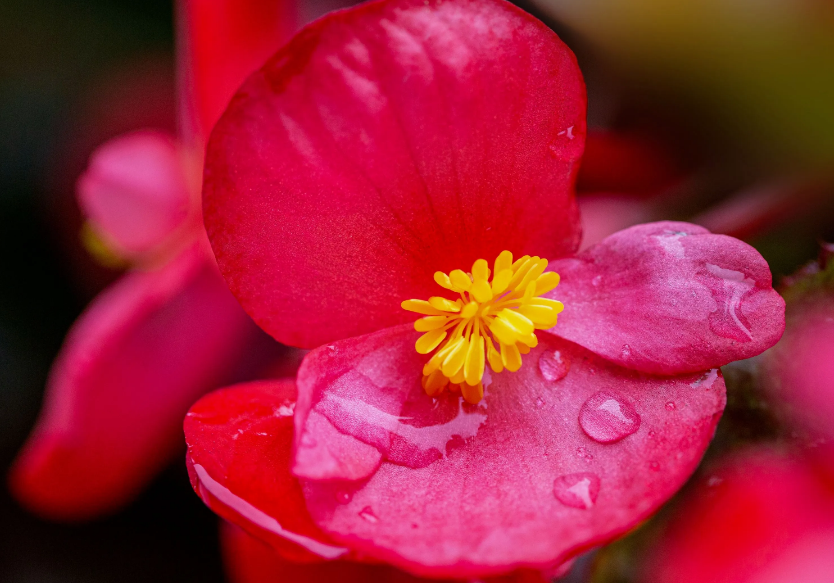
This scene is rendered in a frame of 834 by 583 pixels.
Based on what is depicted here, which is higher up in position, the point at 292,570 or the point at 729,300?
the point at 729,300

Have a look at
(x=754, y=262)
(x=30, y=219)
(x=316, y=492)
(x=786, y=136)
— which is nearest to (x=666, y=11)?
(x=786, y=136)

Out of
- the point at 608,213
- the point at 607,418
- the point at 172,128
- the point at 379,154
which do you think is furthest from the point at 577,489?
the point at 172,128

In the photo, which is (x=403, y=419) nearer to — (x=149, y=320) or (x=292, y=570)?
(x=292, y=570)

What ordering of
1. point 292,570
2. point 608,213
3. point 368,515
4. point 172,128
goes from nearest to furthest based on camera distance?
point 368,515
point 292,570
point 608,213
point 172,128

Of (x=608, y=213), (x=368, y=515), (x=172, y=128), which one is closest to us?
(x=368, y=515)

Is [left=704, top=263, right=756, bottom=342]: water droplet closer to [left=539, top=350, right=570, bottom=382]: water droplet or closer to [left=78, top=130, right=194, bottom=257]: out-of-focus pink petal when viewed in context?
[left=539, top=350, right=570, bottom=382]: water droplet

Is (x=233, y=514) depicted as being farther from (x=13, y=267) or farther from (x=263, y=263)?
(x=13, y=267)

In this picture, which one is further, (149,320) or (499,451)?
(149,320)
